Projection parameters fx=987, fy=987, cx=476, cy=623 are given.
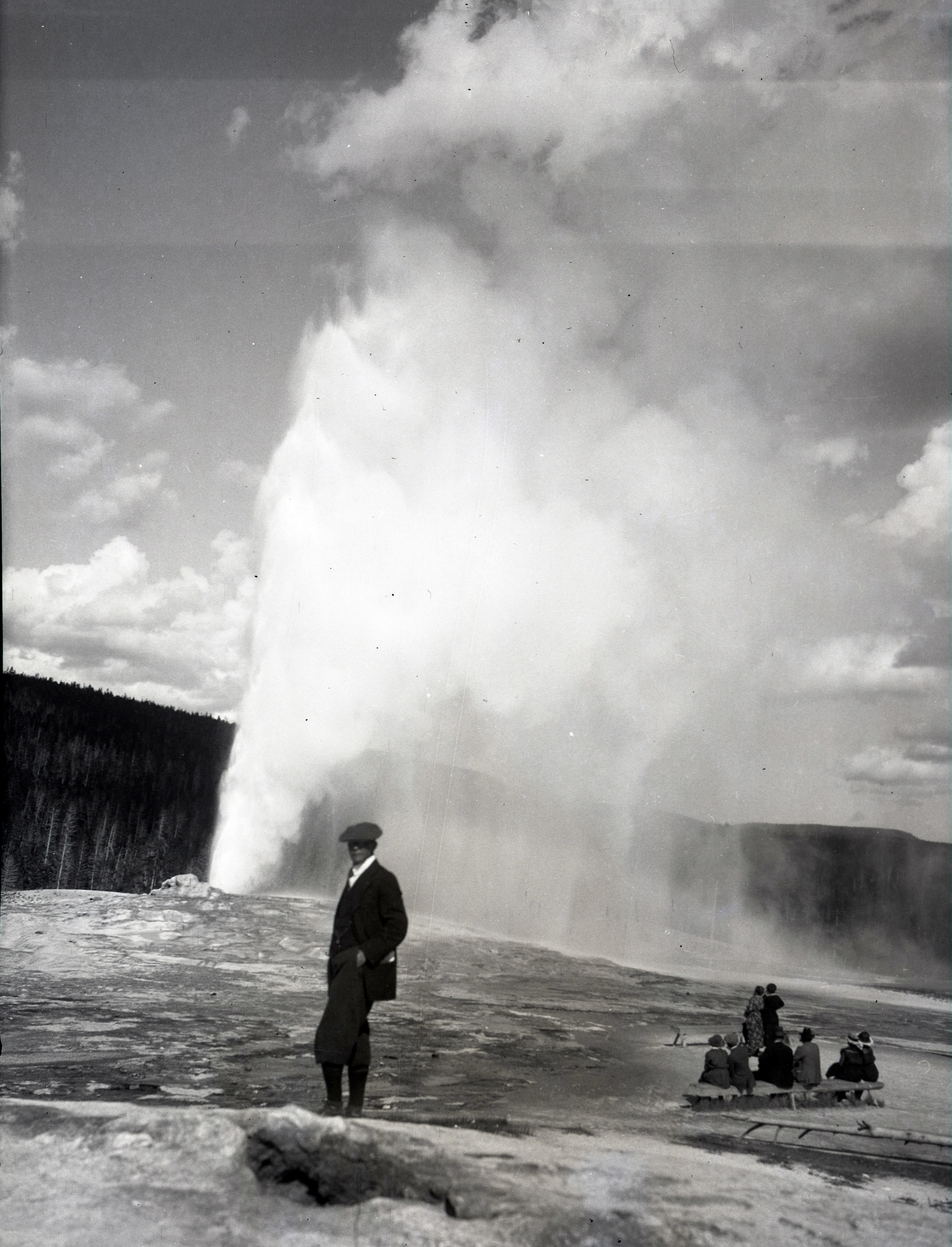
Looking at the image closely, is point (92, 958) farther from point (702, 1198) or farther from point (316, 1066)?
point (702, 1198)

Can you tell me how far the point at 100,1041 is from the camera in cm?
796

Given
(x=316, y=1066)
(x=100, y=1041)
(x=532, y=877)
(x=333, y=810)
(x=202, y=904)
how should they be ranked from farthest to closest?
(x=532, y=877)
(x=333, y=810)
(x=202, y=904)
(x=100, y=1041)
(x=316, y=1066)

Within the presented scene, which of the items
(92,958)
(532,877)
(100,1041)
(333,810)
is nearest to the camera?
(100,1041)

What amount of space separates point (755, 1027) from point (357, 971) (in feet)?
17.8

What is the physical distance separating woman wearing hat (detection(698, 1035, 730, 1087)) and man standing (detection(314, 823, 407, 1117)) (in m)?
3.56

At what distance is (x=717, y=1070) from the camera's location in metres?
7.30

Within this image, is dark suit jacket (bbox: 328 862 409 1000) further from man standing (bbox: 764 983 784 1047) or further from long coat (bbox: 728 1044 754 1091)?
man standing (bbox: 764 983 784 1047)

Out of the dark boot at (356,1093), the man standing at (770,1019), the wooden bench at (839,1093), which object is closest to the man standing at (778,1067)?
the wooden bench at (839,1093)

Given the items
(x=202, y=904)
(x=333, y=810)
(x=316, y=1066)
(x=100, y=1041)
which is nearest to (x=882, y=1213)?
(x=316, y=1066)

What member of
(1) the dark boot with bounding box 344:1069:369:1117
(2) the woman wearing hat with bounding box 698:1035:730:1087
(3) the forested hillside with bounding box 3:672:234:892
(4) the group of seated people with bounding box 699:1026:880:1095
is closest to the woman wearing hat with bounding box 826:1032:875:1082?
(4) the group of seated people with bounding box 699:1026:880:1095

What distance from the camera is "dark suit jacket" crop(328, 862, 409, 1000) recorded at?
459cm

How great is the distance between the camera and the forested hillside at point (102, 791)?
45.4 m

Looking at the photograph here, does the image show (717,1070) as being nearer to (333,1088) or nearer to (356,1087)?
(356,1087)

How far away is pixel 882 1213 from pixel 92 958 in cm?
1090
